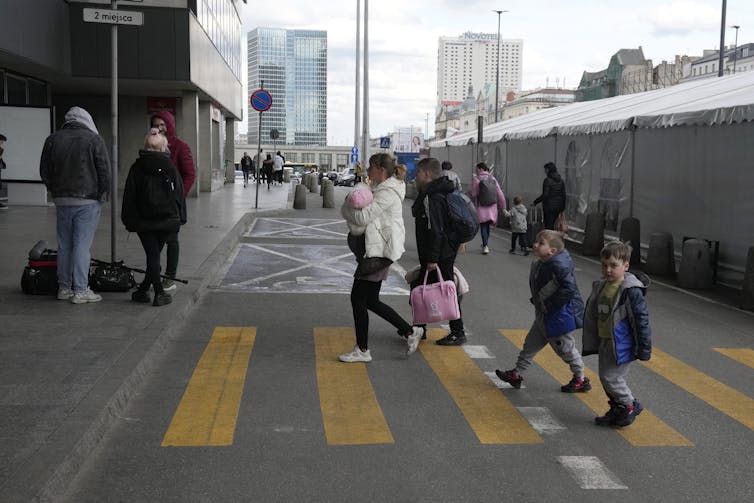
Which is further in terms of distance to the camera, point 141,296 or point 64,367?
point 141,296

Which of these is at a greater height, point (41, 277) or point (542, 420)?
point (41, 277)

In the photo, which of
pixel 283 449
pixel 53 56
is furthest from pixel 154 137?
pixel 53 56

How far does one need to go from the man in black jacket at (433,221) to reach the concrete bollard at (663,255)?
6867 millimetres

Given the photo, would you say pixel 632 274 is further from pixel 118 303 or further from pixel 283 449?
pixel 118 303

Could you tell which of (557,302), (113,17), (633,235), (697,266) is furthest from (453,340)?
(633,235)

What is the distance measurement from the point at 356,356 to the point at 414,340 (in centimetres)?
60

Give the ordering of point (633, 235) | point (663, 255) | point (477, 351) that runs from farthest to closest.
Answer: point (633, 235), point (663, 255), point (477, 351)

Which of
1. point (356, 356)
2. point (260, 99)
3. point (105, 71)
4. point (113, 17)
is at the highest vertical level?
point (105, 71)

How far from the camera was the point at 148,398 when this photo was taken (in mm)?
5879

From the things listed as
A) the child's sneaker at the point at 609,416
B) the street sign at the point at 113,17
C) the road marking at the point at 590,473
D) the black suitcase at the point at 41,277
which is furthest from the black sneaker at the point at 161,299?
the road marking at the point at 590,473

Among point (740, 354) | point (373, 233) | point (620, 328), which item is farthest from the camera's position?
point (740, 354)

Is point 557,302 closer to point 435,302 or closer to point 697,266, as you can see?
point 435,302

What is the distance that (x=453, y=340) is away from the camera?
7828 millimetres

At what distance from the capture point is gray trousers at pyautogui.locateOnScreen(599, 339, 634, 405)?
5.38 meters
